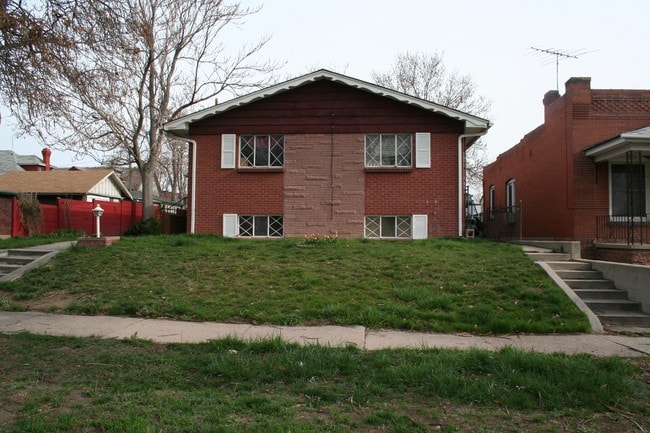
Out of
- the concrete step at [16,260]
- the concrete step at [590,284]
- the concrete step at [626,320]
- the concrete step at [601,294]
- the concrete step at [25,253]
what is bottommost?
the concrete step at [626,320]

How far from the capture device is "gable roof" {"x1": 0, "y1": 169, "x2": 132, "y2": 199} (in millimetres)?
30031

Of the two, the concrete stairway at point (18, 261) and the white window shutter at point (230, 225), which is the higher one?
the white window shutter at point (230, 225)

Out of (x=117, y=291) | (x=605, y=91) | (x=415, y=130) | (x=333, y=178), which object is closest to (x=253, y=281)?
(x=117, y=291)

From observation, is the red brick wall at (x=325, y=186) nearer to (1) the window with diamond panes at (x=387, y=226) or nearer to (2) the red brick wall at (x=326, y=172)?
(2) the red brick wall at (x=326, y=172)

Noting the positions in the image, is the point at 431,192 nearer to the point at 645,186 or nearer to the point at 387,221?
the point at 387,221

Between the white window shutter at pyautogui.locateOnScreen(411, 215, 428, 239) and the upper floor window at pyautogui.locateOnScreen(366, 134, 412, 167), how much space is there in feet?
5.63

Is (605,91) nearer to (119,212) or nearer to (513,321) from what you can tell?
(513,321)

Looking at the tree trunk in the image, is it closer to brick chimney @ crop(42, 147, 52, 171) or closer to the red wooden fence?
the red wooden fence

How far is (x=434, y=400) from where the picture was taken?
419cm

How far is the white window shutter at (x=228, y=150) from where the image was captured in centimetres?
1518

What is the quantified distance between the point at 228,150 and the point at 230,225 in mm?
2413

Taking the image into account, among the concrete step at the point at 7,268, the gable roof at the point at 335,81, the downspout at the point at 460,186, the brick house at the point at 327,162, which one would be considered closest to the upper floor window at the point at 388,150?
the brick house at the point at 327,162

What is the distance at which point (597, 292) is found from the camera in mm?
8953

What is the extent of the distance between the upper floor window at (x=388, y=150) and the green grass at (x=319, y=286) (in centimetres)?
381
